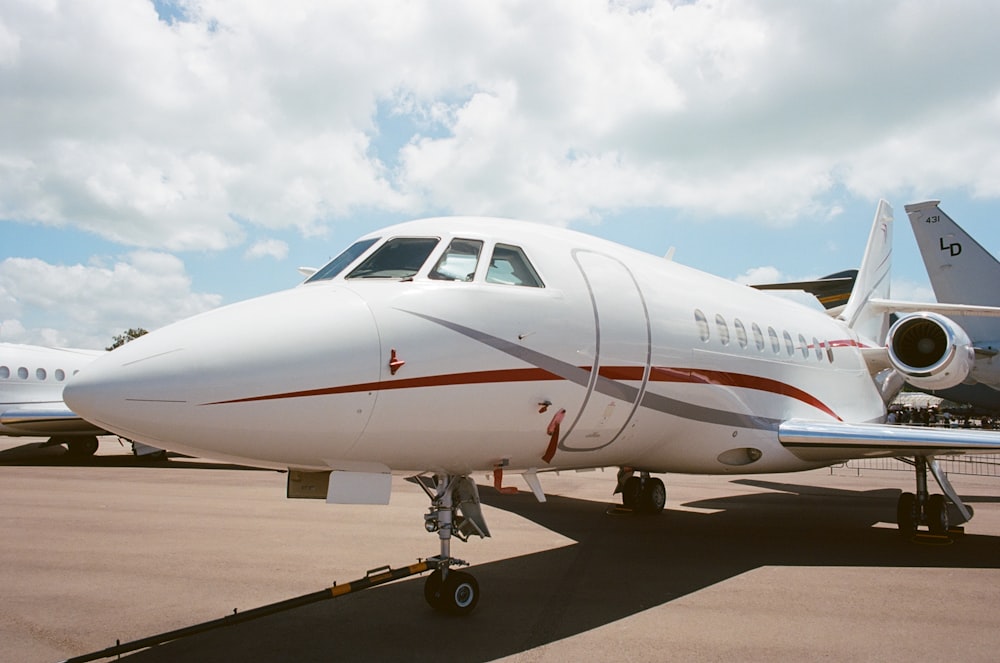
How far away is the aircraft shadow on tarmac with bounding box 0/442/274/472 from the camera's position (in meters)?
18.4

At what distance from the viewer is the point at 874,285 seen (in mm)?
→ 15242

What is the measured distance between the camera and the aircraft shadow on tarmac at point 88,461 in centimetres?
1842

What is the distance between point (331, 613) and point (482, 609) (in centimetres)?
119

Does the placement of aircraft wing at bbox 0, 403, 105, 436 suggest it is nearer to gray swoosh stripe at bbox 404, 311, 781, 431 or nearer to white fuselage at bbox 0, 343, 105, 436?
white fuselage at bbox 0, 343, 105, 436

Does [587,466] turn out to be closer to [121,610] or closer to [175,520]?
[121,610]

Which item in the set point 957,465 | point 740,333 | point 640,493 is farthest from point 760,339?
point 957,465

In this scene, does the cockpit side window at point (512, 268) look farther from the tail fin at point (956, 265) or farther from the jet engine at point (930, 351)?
the tail fin at point (956, 265)

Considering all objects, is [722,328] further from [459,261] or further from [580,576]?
[459,261]

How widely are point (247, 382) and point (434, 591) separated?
2434mm

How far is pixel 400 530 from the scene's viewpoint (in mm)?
9383

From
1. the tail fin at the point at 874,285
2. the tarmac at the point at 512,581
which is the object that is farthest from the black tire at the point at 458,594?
the tail fin at the point at 874,285

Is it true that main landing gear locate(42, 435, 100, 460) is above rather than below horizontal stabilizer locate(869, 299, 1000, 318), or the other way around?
below

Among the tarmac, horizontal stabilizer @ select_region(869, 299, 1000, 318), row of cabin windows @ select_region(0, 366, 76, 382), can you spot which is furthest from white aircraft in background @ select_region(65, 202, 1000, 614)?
row of cabin windows @ select_region(0, 366, 76, 382)

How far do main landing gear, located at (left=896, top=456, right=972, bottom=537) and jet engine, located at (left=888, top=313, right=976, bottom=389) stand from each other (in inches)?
57.7
